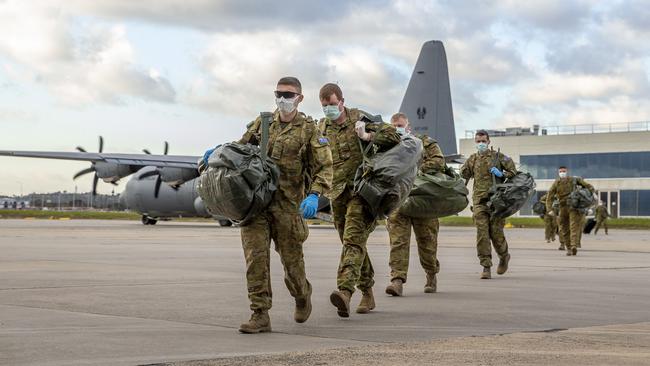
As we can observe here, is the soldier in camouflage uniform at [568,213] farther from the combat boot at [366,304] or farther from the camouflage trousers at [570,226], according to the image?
the combat boot at [366,304]

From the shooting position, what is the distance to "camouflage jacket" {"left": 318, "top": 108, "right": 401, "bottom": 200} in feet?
30.4

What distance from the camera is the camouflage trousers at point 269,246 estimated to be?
7.84m

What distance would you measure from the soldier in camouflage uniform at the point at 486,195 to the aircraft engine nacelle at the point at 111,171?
101 ft

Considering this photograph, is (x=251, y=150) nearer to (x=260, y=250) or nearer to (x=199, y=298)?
(x=260, y=250)

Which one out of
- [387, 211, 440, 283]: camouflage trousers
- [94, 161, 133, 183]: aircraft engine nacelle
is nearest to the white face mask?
[387, 211, 440, 283]: camouflage trousers

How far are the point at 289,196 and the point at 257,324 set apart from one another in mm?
1145

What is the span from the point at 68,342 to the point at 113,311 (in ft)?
7.05

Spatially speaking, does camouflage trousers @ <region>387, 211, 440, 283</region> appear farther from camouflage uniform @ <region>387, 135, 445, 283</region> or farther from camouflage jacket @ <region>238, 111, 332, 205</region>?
camouflage jacket @ <region>238, 111, 332, 205</region>

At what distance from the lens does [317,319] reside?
8.63 meters

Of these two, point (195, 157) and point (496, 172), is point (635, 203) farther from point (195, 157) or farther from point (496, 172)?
point (496, 172)

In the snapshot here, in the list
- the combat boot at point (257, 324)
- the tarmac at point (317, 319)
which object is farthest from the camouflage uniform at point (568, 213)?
the combat boot at point (257, 324)

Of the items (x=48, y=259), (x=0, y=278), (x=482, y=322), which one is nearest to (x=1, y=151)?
(x=48, y=259)

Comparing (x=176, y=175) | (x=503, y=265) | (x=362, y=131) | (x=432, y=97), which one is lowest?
(x=503, y=265)

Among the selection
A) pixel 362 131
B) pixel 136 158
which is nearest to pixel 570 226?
pixel 362 131
